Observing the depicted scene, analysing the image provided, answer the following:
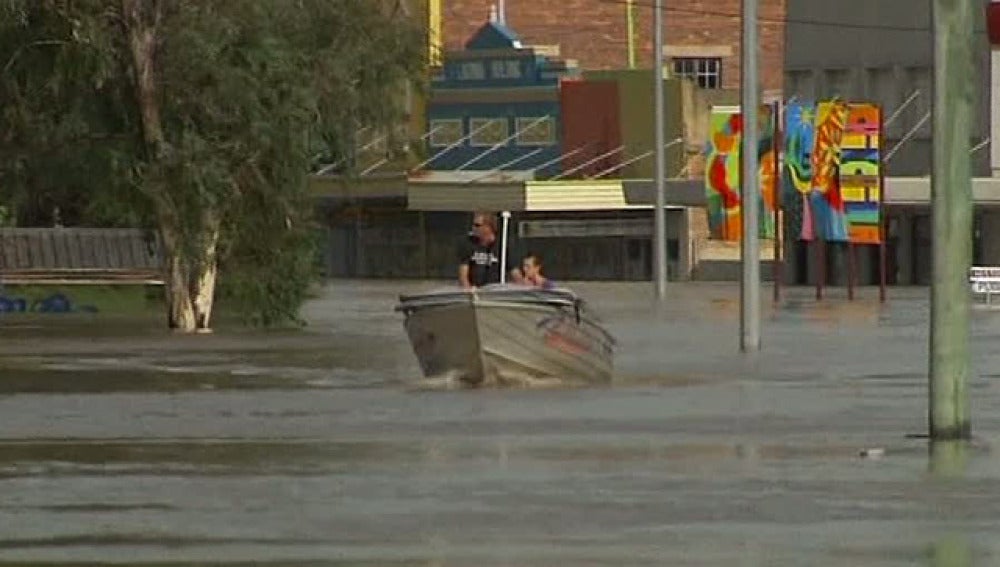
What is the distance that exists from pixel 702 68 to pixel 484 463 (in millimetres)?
80895

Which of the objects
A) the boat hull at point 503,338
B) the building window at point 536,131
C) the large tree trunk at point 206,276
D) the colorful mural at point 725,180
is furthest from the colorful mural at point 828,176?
the boat hull at point 503,338

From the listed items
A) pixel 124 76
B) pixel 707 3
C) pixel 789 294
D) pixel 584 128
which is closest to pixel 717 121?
pixel 789 294

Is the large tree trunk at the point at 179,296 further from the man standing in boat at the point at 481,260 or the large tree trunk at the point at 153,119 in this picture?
the man standing in boat at the point at 481,260

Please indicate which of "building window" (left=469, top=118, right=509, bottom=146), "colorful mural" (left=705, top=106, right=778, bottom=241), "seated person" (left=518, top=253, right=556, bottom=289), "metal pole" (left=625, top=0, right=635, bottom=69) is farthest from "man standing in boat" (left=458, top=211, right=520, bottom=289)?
"metal pole" (left=625, top=0, right=635, bottom=69)

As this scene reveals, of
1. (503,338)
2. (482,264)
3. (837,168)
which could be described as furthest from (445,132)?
(503,338)

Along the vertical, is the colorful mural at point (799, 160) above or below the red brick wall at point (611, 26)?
below

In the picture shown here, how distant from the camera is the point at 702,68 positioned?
100 metres

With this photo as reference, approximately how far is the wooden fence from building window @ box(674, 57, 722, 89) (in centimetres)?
5148

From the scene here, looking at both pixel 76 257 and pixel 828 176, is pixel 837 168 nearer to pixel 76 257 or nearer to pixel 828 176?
pixel 828 176

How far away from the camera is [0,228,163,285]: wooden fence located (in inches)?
1940

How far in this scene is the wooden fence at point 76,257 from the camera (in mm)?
49281

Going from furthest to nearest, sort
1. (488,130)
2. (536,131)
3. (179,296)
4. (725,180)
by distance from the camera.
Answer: (488,130)
(536,131)
(725,180)
(179,296)

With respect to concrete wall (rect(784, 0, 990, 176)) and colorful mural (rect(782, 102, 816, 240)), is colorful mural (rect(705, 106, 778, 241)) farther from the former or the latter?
concrete wall (rect(784, 0, 990, 176))

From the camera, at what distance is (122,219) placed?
4519 cm
